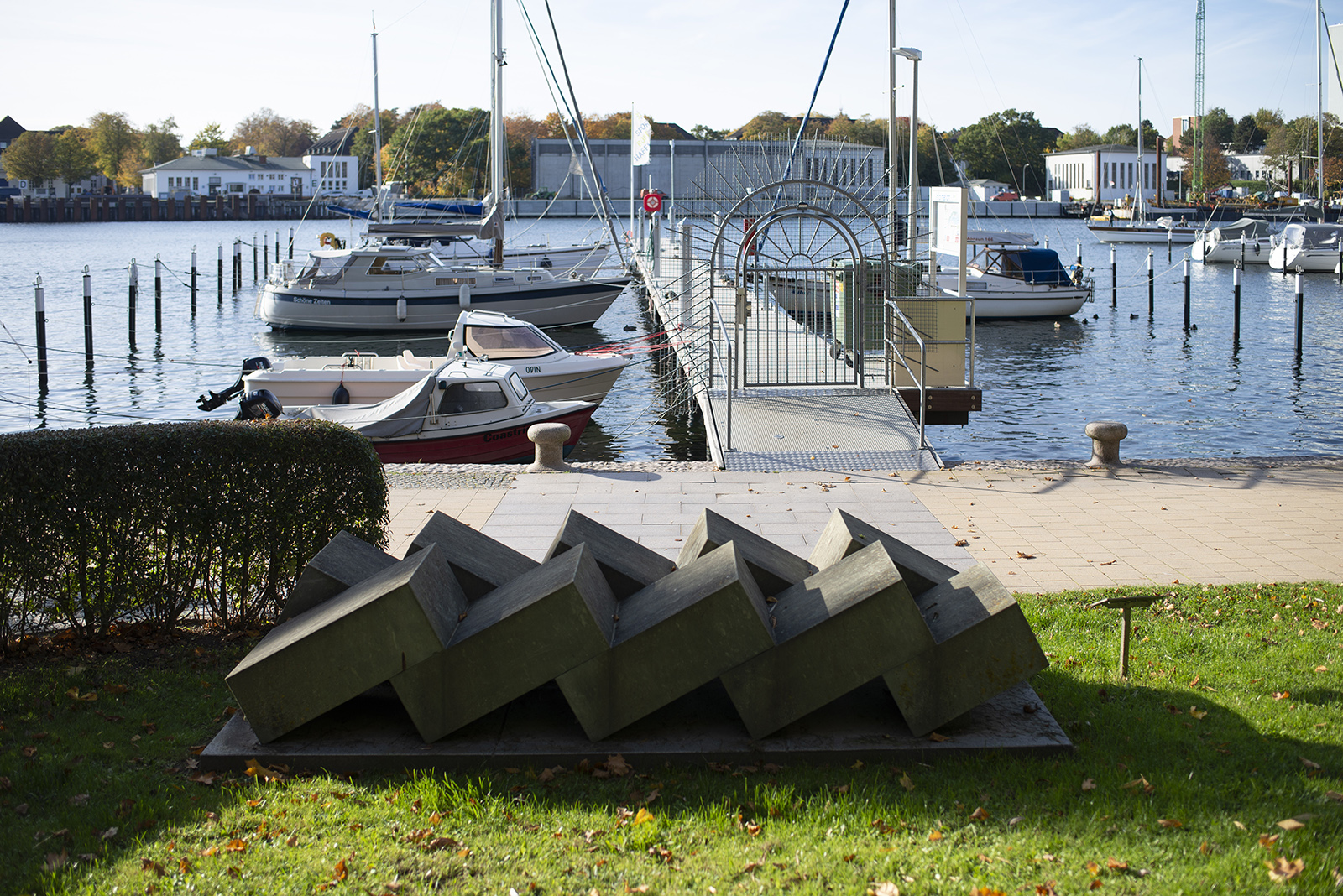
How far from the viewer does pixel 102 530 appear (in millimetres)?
5988

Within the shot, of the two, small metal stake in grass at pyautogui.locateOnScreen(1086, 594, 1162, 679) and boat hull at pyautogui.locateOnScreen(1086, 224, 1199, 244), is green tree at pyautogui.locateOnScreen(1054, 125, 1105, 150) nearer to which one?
boat hull at pyautogui.locateOnScreen(1086, 224, 1199, 244)

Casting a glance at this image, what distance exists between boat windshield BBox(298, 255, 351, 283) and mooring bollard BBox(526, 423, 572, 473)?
24209 mm

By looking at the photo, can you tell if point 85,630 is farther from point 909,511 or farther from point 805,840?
point 909,511

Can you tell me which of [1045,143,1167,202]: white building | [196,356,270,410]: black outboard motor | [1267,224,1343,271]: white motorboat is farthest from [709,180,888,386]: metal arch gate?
[1045,143,1167,202]: white building

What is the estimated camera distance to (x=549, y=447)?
1221cm

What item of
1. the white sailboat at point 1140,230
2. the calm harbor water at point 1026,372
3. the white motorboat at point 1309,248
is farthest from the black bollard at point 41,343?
the white sailboat at point 1140,230

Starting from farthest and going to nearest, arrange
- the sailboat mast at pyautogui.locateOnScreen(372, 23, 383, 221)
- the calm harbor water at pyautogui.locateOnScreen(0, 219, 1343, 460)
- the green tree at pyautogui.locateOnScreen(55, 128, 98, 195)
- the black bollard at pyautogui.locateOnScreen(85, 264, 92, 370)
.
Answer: the green tree at pyautogui.locateOnScreen(55, 128, 98, 195)
the sailboat mast at pyautogui.locateOnScreen(372, 23, 383, 221)
the black bollard at pyautogui.locateOnScreen(85, 264, 92, 370)
the calm harbor water at pyautogui.locateOnScreen(0, 219, 1343, 460)

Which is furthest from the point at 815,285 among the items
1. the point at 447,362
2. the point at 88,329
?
the point at 88,329

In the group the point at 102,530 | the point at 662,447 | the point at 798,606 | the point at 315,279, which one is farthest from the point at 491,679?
the point at 315,279

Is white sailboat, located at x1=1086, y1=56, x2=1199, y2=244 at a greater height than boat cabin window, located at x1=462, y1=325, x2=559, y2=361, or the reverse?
white sailboat, located at x1=1086, y1=56, x2=1199, y2=244

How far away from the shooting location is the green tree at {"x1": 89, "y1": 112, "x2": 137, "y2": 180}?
16275 centimetres

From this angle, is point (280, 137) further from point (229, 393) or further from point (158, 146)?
point (229, 393)

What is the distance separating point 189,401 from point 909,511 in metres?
19.3

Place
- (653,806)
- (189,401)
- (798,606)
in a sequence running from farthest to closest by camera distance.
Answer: (189,401) < (798,606) < (653,806)
